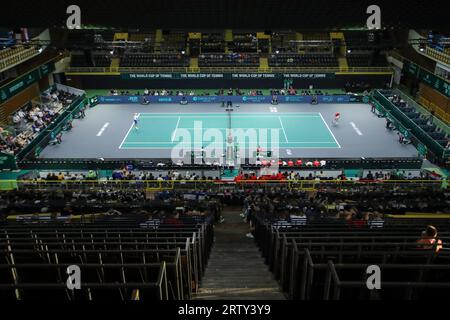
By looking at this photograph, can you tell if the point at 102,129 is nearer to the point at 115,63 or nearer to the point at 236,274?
the point at 115,63

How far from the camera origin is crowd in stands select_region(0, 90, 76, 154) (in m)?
27.8

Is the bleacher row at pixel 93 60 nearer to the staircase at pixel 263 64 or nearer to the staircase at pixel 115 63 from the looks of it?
the staircase at pixel 115 63

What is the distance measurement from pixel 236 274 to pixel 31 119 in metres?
29.7

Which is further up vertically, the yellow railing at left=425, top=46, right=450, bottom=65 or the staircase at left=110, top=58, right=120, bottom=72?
the yellow railing at left=425, top=46, right=450, bottom=65

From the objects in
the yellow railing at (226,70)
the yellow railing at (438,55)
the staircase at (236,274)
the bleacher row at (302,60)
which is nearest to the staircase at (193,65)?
the yellow railing at (226,70)

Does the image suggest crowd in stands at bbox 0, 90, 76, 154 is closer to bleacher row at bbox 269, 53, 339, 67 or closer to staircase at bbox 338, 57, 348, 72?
bleacher row at bbox 269, 53, 339, 67

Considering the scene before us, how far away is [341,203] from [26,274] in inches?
559

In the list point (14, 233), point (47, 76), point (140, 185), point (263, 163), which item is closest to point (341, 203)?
point (263, 163)

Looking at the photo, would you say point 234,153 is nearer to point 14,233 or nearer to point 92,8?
point 92,8

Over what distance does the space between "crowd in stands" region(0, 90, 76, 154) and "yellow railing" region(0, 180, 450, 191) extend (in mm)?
6208

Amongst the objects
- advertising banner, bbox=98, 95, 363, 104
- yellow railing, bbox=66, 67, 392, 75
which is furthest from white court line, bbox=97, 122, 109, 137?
yellow railing, bbox=66, 67, 392, 75

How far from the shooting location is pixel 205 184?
21562 mm

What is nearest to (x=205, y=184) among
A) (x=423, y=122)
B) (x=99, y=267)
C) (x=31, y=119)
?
(x=99, y=267)

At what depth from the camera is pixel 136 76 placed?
144 ft
